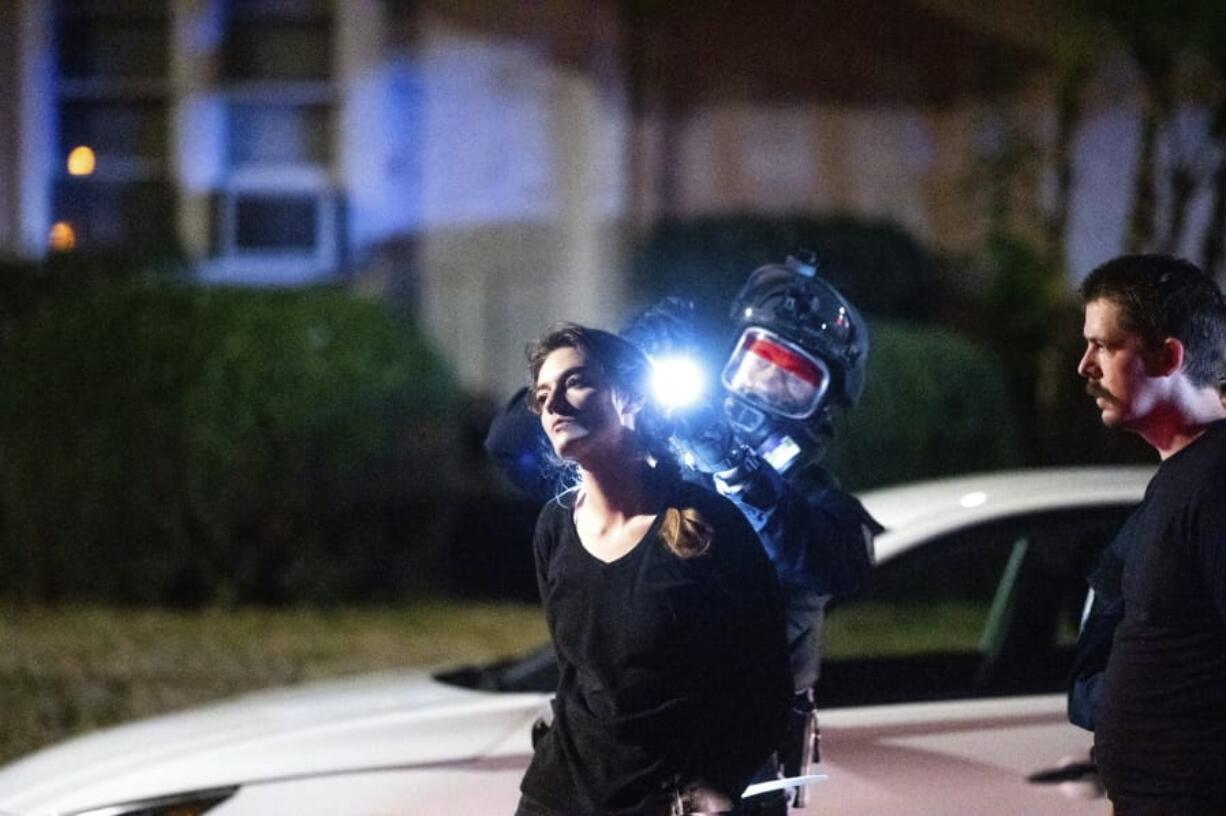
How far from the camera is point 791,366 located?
3494mm

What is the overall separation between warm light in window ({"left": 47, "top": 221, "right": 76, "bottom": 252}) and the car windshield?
7046 millimetres

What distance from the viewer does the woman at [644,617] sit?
2.98 m

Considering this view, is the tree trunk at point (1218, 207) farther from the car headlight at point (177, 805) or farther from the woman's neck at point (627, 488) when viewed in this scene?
the woman's neck at point (627, 488)

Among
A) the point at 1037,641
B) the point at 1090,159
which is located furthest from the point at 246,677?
the point at 1090,159

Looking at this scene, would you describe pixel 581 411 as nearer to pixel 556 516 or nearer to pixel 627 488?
pixel 627 488

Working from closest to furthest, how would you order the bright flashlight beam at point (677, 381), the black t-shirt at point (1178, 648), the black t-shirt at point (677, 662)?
the black t-shirt at point (1178, 648) → the black t-shirt at point (677, 662) → the bright flashlight beam at point (677, 381)

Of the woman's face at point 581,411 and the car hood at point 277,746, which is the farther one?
the car hood at point 277,746

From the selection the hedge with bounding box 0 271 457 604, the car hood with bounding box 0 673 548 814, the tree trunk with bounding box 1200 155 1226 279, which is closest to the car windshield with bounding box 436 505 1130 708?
the car hood with bounding box 0 673 548 814

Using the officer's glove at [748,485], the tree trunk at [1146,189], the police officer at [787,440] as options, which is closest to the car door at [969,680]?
the police officer at [787,440]

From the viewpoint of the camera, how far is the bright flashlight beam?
125 inches

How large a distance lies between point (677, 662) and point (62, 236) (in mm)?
9155

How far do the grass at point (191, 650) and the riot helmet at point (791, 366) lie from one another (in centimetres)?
424

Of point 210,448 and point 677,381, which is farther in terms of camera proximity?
point 210,448

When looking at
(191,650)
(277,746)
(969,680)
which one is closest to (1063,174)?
(191,650)
